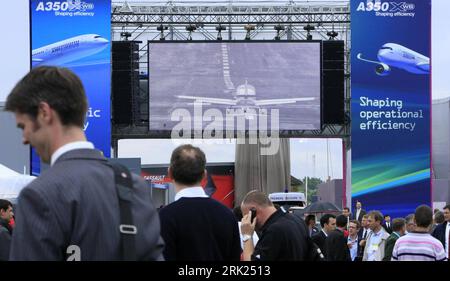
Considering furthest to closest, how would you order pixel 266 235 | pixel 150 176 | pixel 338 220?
pixel 150 176
pixel 338 220
pixel 266 235

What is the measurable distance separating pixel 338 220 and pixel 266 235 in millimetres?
4857

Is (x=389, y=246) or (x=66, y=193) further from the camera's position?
(x=389, y=246)

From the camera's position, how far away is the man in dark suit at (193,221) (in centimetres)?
450

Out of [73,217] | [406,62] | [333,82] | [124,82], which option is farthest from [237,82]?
[73,217]

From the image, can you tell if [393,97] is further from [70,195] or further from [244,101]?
[70,195]

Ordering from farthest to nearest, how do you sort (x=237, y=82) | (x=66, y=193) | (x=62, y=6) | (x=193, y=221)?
(x=62, y=6) < (x=237, y=82) < (x=193, y=221) < (x=66, y=193)

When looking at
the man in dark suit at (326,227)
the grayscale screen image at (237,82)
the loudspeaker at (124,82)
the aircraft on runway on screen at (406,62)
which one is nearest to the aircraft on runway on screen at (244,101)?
the grayscale screen image at (237,82)

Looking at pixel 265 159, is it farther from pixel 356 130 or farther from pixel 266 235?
pixel 266 235

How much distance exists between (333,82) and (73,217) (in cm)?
2351

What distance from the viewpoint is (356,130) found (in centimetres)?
2484

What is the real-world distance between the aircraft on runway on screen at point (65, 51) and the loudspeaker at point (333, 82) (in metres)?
6.99

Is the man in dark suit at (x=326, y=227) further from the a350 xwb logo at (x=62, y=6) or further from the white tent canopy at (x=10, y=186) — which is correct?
the a350 xwb logo at (x=62, y=6)

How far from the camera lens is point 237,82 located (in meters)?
25.0
